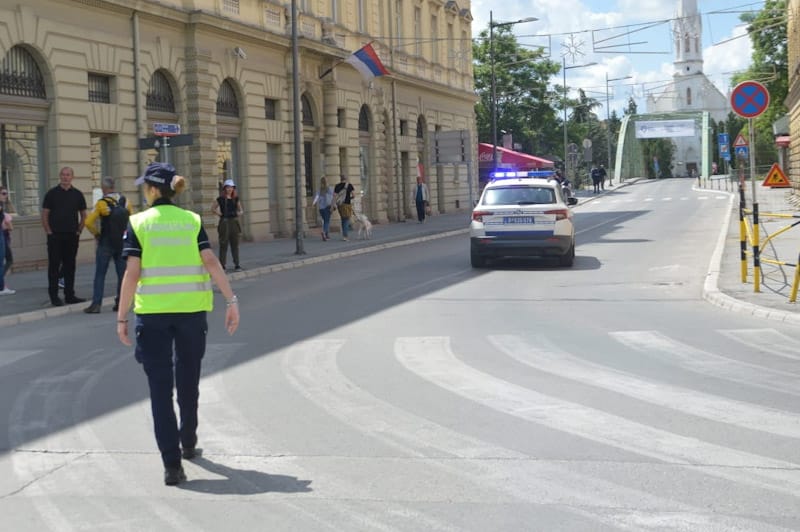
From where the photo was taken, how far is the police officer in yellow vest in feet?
20.5

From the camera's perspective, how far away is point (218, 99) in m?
31.0

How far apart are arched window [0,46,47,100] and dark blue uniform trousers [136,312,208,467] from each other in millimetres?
17274

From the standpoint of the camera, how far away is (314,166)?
126ft

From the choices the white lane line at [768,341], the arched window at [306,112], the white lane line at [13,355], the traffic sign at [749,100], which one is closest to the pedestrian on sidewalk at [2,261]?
the white lane line at [13,355]

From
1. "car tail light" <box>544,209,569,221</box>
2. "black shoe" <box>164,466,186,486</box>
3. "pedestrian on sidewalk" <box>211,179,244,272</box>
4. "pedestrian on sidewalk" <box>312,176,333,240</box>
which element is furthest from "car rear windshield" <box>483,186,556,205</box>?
"black shoe" <box>164,466,186,486</box>

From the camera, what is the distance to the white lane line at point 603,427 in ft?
19.9

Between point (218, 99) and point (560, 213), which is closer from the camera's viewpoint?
point (560, 213)

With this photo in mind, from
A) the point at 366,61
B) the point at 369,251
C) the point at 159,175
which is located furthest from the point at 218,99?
the point at 159,175

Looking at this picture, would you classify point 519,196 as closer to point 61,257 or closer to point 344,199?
point 61,257

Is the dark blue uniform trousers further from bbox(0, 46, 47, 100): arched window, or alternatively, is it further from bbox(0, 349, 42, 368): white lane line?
bbox(0, 46, 47, 100): arched window

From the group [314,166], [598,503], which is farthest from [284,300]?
[314,166]

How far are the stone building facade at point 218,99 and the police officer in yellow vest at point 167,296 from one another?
46.8 feet

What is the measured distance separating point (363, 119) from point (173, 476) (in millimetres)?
37866

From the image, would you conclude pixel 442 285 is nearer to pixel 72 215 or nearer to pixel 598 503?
pixel 72 215
